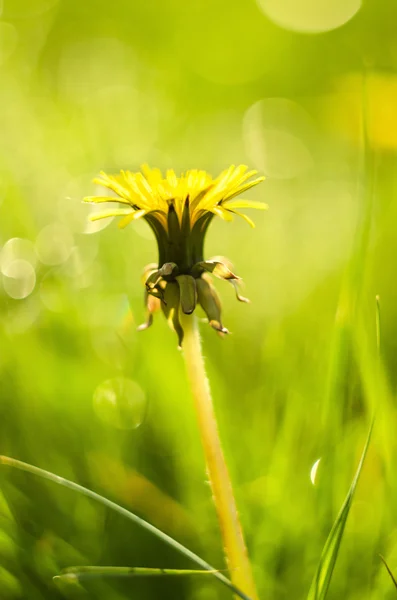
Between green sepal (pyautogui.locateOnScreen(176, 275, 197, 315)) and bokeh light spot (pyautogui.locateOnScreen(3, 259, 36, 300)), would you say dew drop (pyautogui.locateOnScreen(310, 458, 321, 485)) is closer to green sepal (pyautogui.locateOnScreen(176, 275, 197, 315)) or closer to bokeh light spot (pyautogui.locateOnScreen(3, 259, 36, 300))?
green sepal (pyautogui.locateOnScreen(176, 275, 197, 315))

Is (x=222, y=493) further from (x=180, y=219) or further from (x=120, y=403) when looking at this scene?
(x=120, y=403)

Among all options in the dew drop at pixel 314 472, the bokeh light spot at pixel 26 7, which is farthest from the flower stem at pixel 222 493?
the bokeh light spot at pixel 26 7

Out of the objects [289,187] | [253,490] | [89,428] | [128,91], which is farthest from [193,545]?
[128,91]

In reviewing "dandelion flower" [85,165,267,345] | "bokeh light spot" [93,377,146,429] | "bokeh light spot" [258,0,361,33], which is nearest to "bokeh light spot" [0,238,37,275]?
"bokeh light spot" [93,377,146,429]

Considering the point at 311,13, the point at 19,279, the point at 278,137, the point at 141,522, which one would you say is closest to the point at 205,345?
the point at 19,279

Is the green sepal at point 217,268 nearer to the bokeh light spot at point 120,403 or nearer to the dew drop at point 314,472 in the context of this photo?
the dew drop at point 314,472

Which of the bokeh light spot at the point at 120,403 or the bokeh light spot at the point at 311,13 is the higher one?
the bokeh light spot at the point at 311,13
